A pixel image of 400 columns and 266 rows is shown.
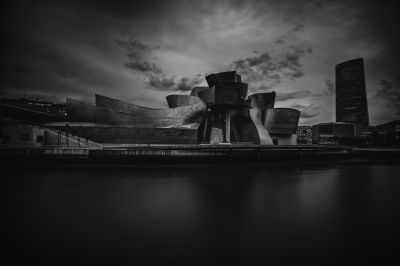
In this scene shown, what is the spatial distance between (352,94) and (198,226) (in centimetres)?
16710

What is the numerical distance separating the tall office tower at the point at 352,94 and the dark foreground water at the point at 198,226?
156 meters

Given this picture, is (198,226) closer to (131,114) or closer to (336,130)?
(131,114)

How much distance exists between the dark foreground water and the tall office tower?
512ft

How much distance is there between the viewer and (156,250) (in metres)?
2.35

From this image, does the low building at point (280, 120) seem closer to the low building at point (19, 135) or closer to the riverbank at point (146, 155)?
the riverbank at point (146, 155)

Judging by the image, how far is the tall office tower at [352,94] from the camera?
411ft

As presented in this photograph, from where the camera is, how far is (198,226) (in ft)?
10.4

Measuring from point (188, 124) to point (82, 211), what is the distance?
22803 mm

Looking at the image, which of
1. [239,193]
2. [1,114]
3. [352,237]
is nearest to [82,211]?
[239,193]

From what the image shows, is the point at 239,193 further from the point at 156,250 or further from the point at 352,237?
the point at 156,250

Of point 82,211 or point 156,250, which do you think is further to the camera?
point 82,211

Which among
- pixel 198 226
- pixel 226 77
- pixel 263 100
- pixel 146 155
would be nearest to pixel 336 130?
pixel 263 100

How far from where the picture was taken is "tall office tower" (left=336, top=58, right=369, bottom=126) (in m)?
125

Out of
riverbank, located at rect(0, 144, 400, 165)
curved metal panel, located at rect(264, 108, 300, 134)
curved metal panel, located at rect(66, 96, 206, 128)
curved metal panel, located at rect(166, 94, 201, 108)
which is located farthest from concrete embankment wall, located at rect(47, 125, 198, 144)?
curved metal panel, located at rect(264, 108, 300, 134)
